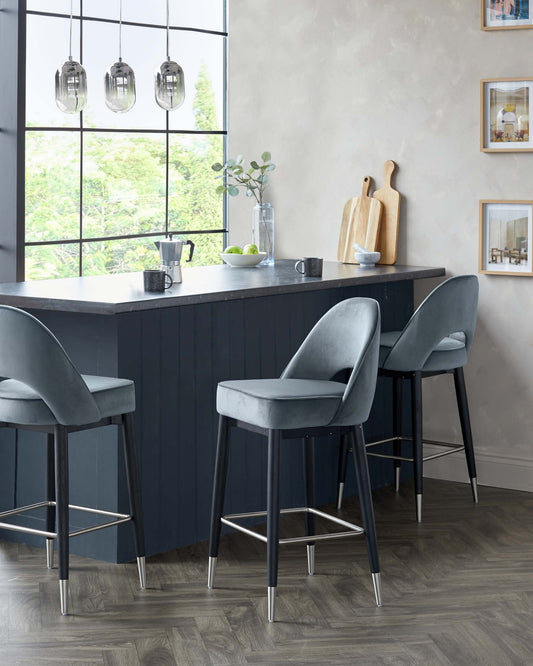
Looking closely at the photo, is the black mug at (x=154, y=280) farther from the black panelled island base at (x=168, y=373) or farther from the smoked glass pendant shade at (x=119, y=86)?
the smoked glass pendant shade at (x=119, y=86)

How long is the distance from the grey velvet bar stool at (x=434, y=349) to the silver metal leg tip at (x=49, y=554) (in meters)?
1.35

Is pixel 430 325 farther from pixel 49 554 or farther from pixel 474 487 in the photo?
pixel 49 554

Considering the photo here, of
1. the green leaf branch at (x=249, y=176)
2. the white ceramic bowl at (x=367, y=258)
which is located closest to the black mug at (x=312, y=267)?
the white ceramic bowl at (x=367, y=258)

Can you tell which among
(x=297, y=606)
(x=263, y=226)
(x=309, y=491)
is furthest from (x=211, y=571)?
(x=263, y=226)

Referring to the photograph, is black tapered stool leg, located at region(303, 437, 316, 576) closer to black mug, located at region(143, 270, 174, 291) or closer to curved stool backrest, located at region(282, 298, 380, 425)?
curved stool backrest, located at region(282, 298, 380, 425)

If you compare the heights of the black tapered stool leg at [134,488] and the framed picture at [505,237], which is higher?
the framed picture at [505,237]

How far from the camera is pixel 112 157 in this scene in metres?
14.1

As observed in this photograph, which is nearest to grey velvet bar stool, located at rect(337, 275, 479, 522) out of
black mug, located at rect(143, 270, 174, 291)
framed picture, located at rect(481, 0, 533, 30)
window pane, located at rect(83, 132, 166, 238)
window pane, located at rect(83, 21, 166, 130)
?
black mug, located at rect(143, 270, 174, 291)

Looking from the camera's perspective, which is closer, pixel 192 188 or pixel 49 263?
pixel 49 263

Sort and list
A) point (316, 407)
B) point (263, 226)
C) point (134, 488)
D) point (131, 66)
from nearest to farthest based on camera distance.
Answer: point (316, 407)
point (134, 488)
point (263, 226)
point (131, 66)

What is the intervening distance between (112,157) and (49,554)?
10.7m

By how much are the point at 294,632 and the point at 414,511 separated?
1.44 metres

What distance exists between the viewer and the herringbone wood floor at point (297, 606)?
317 cm

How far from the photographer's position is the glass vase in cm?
542
